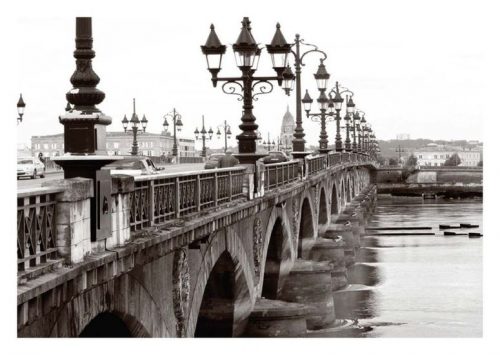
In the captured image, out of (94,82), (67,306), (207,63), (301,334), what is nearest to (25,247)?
(67,306)

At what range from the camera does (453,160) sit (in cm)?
11988

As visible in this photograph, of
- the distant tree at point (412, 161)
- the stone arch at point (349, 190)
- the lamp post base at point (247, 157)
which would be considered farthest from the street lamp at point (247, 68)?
the distant tree at point (412, 161)

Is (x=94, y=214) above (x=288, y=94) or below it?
below

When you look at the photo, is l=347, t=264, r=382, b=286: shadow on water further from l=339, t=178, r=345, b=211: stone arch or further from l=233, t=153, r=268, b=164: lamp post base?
l=233, t=153, r=268, b=164: lamp post base

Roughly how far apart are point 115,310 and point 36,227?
2999 mm

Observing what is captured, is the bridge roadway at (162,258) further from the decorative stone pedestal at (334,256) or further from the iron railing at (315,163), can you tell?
the decorative stone pedestal at (334,256)

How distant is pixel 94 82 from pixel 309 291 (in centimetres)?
2243

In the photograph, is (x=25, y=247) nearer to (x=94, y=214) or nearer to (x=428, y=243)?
(x=94, y=214)

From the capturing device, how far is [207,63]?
2014cm

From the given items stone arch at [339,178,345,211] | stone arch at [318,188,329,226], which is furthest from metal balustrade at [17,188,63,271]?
stone arch at [339,178,345,211]

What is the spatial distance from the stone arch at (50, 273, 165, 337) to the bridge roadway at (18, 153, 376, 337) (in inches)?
0.5

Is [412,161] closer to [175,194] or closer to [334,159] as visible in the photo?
[334,159]

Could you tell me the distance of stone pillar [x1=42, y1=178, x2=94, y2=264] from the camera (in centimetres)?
959

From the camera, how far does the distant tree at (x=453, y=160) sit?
114438mm
